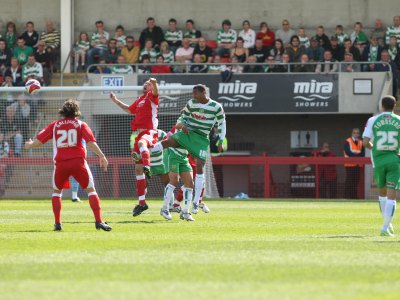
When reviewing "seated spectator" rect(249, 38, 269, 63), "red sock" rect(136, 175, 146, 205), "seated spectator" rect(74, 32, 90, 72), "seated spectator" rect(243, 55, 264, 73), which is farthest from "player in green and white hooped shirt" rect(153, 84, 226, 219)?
"seated spectator" rect(74, 32, 90, 72)

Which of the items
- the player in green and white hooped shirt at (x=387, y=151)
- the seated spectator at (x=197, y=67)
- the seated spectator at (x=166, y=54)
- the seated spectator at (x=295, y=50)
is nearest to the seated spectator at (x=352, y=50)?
the seated spectator at (x=295, y=50)

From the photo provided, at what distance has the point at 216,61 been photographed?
33969 mm

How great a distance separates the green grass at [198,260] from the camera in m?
8.64

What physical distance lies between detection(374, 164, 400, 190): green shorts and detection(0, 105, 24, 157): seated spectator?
1581 centimetres

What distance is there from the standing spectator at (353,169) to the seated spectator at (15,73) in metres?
10.0

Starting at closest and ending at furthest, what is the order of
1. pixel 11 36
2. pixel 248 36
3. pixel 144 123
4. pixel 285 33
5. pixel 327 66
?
pixel 144 123 < pixel 327 66 < pixel 248 36 < pixel 285 33 < pixel 11 36

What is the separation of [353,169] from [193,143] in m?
14.3

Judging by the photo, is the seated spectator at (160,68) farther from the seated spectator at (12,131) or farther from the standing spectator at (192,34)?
the seated spectator at (12,131)

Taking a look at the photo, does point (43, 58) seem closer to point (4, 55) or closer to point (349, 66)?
point (4, 55)

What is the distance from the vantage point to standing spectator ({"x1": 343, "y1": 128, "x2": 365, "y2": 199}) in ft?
101

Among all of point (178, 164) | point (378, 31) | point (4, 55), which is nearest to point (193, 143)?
point (178, 164)

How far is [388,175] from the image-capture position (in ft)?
47.0

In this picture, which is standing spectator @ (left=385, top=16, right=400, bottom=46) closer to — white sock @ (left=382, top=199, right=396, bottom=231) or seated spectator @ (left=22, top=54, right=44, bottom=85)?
seated spectator @ (left=22, top=54, right=44, bottom=85)

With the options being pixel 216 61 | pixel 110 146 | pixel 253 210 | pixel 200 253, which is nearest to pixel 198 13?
pixel 216 61
